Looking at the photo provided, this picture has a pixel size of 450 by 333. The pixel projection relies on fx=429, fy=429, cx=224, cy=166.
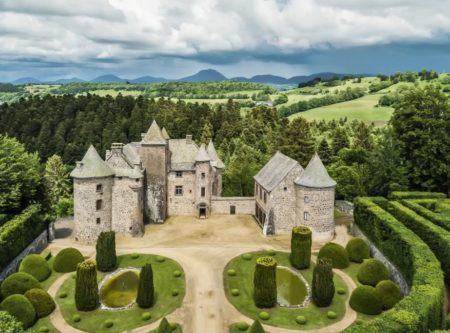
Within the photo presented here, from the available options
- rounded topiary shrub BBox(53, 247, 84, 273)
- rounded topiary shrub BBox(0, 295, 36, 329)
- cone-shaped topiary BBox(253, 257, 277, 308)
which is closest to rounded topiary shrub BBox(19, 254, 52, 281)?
rounded topiary shrub BBox(53, 247, 84, 273)

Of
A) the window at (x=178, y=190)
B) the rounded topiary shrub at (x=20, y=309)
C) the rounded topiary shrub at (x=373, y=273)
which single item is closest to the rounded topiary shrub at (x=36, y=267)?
the rounded topiary shrub at (x=20, y=309)

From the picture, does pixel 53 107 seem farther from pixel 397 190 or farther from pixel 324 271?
pixel 324 271

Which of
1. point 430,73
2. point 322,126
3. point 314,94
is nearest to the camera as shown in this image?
point 322,126

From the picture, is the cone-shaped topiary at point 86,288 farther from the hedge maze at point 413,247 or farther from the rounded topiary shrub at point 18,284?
the hedge maze at point 413,247

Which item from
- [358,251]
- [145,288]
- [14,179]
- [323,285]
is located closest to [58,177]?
[14,179]

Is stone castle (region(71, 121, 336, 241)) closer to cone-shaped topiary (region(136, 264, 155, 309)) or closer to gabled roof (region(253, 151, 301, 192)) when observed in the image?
gabled roof (region(253, 151, 301, 192))

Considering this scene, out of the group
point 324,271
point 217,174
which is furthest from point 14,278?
point 217,174
